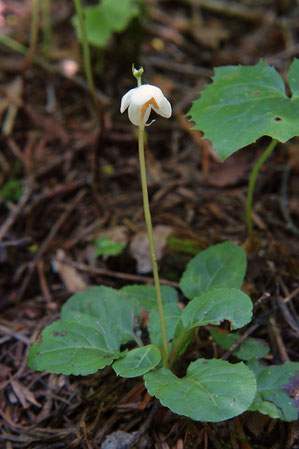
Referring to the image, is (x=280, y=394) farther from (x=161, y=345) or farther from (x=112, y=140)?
(x=112, y=140)

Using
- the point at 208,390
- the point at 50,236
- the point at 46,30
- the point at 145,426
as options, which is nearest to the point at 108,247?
the point at 50,236

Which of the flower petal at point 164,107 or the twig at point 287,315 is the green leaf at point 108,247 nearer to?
the twig at point 287,315

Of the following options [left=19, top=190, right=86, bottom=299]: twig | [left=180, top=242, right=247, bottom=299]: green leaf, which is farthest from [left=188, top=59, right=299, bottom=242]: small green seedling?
[left=19, top=190, right=86, bottom=299]: twig

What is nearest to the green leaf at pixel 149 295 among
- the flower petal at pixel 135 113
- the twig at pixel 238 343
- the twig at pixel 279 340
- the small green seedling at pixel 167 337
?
the small green seedling at pixel 167 337

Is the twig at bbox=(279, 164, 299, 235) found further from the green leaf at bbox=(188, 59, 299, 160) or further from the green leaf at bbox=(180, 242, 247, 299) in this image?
the green leaf at bbox=(188, 59, 299, 160)

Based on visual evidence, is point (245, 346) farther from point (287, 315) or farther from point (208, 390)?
point (208, 390)

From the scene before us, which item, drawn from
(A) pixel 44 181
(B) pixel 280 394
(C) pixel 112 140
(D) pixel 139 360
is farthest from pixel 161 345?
(C) pixel 112 140

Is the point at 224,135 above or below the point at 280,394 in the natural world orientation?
above
